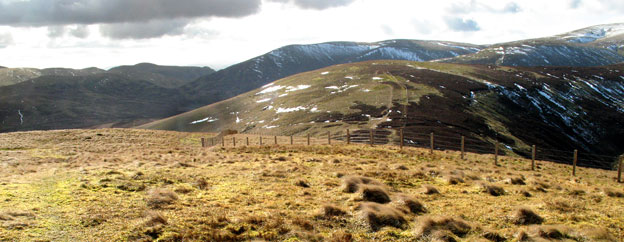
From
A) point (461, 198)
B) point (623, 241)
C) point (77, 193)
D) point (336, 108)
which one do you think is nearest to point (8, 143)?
point (77, 193)

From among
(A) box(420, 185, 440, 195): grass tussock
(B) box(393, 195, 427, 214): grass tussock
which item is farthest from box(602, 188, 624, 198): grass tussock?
(B) box(393, 195, 427, 214): grass tussock

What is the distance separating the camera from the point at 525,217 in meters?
10.8

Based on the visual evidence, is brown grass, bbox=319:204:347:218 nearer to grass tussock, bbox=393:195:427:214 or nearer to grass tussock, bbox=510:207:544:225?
grass tussock, bbox=393:195:427:214

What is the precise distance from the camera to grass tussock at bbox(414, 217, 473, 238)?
9.62m

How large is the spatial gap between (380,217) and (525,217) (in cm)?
441

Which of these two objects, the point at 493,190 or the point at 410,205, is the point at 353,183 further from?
the point at 493,190

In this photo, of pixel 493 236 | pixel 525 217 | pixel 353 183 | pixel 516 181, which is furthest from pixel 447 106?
pixel 493 236

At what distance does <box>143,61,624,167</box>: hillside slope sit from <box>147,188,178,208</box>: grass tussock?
55703mm

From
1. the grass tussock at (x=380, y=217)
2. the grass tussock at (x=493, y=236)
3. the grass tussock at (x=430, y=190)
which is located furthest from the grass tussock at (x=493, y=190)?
the grass tussock at (x=380, y=217)

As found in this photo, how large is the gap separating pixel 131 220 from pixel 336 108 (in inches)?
3123

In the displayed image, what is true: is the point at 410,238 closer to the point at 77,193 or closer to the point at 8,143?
the point at 77,193

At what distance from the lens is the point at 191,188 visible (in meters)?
13.8

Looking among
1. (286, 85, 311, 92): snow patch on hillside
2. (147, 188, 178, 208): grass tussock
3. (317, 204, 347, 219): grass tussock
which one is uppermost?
(286, 85, 311, 92): snow patch on hillside

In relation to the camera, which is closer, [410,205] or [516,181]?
[410,205]
